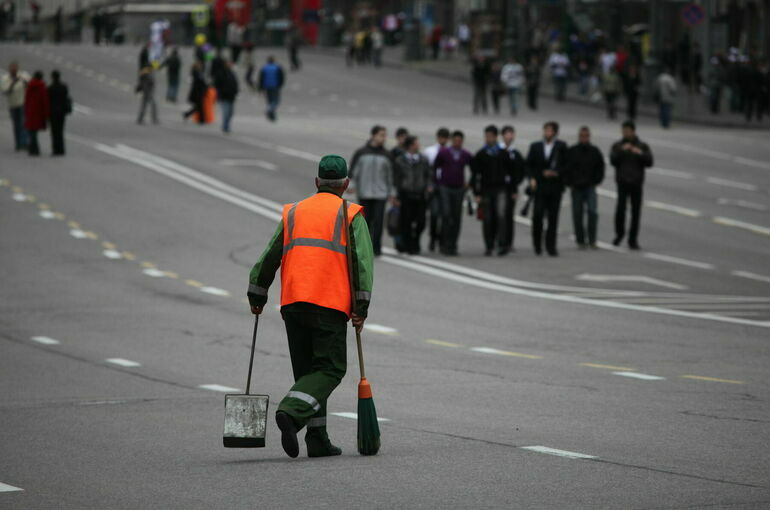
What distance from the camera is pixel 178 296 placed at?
724 inches

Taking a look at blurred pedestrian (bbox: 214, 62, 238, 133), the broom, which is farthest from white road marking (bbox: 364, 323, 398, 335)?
blurred pedestrian (bbox: 214, 62, 238, 133)

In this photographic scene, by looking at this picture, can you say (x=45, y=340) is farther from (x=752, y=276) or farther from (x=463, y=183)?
(x=752, y=276)

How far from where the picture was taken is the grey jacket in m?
21.8

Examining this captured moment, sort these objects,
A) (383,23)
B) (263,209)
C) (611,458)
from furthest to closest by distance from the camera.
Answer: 1. (383,23)
2. (263,209)
3. (611,458)

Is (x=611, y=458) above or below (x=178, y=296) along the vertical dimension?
above

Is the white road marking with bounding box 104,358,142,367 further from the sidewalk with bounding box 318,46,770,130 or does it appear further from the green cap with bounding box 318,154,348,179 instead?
the sidewalk with bounding box 318,46,770,130

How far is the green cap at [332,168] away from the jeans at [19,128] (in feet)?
86.1

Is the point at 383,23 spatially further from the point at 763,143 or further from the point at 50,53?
the point at 763,143

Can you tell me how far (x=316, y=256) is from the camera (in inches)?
346

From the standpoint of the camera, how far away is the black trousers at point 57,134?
33.2 meters

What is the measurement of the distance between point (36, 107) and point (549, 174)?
14254mm

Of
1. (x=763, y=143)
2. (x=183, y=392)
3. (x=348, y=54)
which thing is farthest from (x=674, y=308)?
(x=348, y=54)

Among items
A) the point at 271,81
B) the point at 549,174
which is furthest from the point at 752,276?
the point at 271,81

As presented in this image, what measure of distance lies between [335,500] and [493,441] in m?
2.03
